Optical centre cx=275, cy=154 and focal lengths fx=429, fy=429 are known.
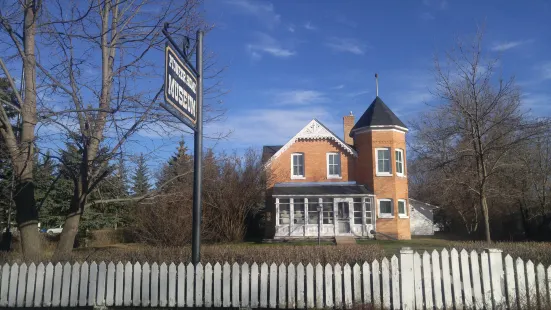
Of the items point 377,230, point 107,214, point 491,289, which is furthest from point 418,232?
point 491,289

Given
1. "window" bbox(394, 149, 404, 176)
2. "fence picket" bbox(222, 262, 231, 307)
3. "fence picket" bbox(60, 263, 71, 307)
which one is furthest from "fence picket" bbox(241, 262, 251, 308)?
"window" bbox(394, 149, 404, 176)

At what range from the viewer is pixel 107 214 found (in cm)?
3034

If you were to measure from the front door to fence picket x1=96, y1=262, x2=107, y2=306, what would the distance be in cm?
2079

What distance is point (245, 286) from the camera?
7.22m

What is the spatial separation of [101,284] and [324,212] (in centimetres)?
2088

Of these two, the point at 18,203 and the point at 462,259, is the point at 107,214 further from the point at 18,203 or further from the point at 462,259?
the point at 462,259

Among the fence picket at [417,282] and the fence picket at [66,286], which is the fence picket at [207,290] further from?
the fence picket at [417,282]

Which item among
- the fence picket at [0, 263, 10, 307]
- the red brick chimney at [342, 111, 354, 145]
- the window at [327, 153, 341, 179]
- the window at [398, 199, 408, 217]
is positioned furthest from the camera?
the red brick chimney at [342, 111, 354, 145]

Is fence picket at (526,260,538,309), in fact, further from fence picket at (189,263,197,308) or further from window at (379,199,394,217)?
window at (379,199,394,217)

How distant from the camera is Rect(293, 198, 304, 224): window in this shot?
27.3 metres

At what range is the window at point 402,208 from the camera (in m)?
27.8

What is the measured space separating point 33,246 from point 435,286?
8.56m

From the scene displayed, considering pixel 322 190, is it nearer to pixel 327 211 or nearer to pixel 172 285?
pixel 327 211

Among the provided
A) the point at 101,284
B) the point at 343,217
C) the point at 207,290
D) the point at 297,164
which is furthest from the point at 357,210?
the point at 101,284
